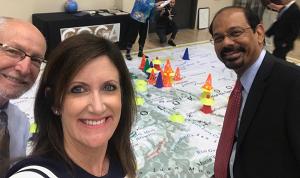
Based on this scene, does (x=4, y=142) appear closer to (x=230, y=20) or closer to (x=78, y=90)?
(x=78, y=90)

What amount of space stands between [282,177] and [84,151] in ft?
3.37

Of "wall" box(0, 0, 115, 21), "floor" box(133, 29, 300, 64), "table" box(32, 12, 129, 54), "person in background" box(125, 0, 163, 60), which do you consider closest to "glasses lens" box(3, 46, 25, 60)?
"table" box(32, 12, 129, 54)

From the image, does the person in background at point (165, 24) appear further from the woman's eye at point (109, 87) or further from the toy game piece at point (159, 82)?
the woman's eye at point (109, 87)

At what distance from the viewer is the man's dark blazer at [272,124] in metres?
1.48

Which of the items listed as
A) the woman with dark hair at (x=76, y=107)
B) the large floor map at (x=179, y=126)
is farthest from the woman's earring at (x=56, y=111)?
the large floor map at (x=179, y=126)

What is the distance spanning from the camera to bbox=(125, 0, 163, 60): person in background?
457cm

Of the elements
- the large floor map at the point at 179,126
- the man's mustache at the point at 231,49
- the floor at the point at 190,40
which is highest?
the man's mustache at the point at 231,49

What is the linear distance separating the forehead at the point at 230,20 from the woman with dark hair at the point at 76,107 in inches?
36.7

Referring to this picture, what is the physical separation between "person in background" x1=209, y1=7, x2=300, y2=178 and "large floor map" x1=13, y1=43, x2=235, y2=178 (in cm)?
62

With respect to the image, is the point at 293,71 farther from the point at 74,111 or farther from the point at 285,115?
the point at 74,111

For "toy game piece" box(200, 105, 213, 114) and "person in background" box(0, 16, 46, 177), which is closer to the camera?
"person in background" box(0, 16, 46, 177)

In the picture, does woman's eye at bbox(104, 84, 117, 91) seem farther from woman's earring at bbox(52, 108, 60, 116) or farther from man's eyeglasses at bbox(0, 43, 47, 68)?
man's eyeglasses at bbox(0, 43, 47, 68)

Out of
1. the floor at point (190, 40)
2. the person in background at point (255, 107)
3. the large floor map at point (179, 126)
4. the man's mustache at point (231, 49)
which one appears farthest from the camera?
the floor at point (190, 40)

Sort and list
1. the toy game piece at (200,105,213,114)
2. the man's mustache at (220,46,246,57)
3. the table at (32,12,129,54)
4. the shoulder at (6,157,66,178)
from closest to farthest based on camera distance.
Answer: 1. the shoulder at (6,157,66,178)
2. the man's mustache at (220,46,246,57)
3. the toy game piece at (200,105,213,114)
4. the table at (32,12,129,54)
